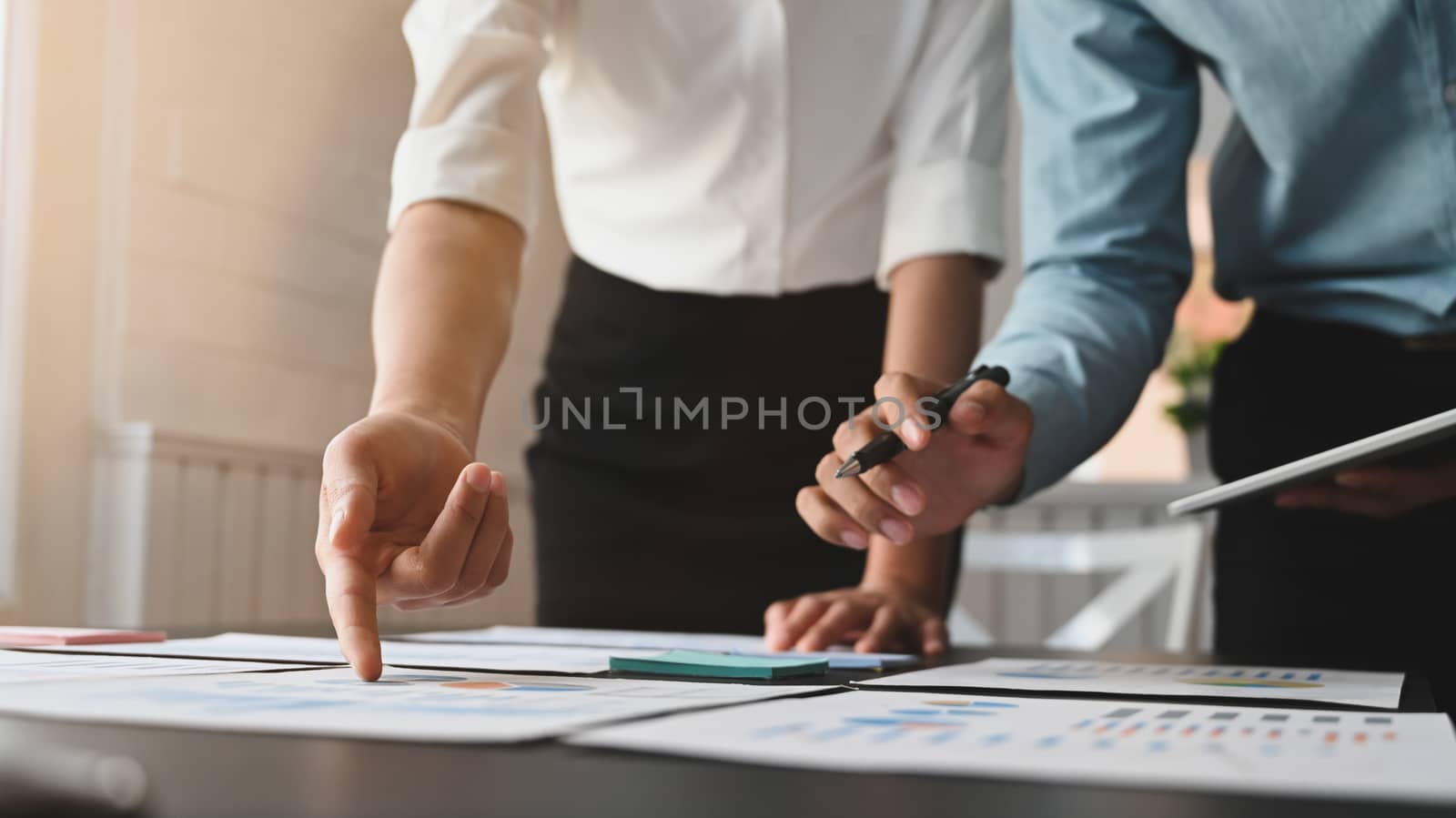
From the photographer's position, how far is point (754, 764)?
0.30 metres

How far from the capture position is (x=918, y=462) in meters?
0.73

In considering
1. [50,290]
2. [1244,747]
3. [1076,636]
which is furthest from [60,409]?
[1244,747]

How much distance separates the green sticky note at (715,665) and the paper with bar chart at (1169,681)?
34mm

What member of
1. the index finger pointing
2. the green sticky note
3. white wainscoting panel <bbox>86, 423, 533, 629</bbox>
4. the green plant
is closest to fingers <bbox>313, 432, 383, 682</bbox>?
the index finger pointing

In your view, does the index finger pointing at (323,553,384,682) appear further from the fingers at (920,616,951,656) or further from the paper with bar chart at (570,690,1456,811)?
the fingers at (920,616,951,656)

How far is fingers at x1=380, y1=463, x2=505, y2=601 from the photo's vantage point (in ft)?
1.97

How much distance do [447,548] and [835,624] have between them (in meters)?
0.26

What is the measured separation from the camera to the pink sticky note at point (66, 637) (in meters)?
0.65

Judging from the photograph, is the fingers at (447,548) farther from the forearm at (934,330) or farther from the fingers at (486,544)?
the forearm at (934,330)

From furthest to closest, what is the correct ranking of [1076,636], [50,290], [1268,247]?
[1076,636], [50,290], [1268,247]

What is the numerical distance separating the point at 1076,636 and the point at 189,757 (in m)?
1.76

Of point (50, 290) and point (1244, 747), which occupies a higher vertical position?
point (50, 290)

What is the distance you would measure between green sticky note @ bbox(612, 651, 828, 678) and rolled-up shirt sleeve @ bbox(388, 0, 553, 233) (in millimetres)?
413

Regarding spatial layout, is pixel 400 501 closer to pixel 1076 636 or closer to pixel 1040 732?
pixel 1040 732
